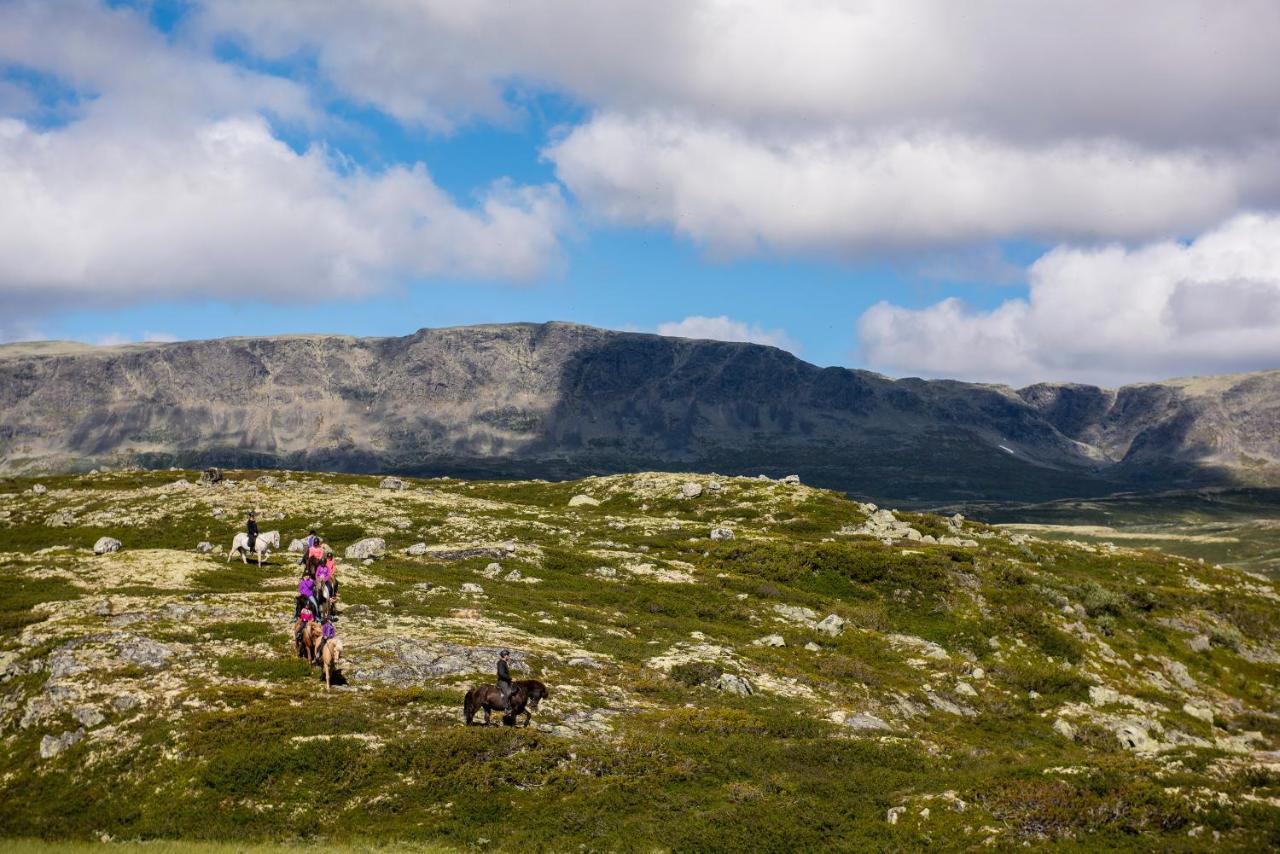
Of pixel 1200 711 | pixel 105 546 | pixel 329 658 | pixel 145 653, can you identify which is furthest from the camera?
pixel 105 546

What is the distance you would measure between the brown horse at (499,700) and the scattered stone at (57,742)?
14.1 m

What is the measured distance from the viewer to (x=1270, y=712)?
58.0m

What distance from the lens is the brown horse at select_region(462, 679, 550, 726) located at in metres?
31.3

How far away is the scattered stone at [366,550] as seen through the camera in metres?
68.2

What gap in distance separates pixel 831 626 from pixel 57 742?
151 feet

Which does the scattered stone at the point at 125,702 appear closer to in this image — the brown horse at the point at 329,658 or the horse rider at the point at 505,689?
the brown horse at the point at 329,658

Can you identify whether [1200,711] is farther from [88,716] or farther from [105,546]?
[105,546]

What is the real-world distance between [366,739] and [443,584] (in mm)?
29174

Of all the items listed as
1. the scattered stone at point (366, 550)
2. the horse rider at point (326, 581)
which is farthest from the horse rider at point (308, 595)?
the scattered stone at point (366, 550)

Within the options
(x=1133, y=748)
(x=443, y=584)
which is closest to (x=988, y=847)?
(x=1133, y=748)

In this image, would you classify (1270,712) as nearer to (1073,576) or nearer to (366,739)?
(1073,576)

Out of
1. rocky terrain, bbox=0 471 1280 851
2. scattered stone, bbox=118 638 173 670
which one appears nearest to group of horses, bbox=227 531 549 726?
rocky terrain, bbox=0 471 1280 851

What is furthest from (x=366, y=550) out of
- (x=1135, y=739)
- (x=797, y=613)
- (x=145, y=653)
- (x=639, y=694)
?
(x=1135, y=739)

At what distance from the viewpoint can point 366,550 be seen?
69188mm
